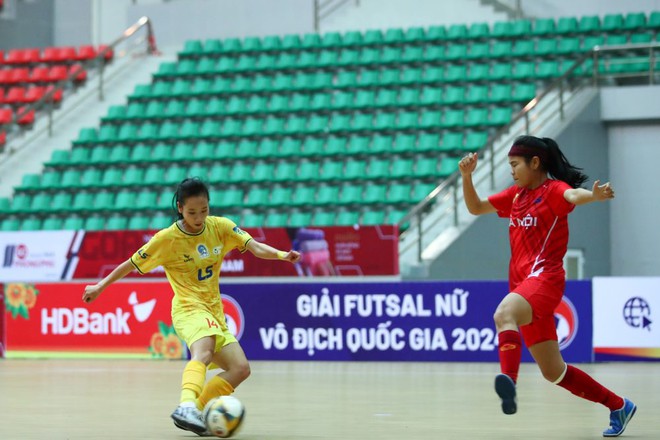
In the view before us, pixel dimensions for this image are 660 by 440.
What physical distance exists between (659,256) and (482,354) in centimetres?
664

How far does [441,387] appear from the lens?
41.4 ft

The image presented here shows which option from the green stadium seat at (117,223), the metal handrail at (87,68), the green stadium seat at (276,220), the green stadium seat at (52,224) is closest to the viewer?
the green stadium seat at (276,220)

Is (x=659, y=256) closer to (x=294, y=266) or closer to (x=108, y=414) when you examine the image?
(x=294, y=266)

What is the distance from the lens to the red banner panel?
17969 millimetres

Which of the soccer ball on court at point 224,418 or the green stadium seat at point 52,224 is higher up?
the green stadium seat at point 52,224

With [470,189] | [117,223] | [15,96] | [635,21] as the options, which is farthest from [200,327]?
[15,96]

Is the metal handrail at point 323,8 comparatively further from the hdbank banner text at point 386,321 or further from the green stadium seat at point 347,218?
the hdbank banner text at point 386,321

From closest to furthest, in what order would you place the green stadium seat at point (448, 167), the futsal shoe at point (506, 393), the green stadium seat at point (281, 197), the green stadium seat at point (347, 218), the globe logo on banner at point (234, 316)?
the futsal shoe at point (506, 393)
the globe logo on banner at point (234, 316)
the green stadium seat at point (347, 218)
the green stadium seat at point (448, 167)
the green stadium seat at point (281, 197)

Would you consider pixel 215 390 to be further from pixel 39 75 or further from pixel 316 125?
pixel 39 75

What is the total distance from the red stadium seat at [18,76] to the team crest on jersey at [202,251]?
22.0m

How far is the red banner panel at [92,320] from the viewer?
17969mm

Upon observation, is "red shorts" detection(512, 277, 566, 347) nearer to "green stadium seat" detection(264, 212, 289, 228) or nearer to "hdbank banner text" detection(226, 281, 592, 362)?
"hdbank banner text" detection(226, 281, 592, 362)

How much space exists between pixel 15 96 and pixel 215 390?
21.9 meters

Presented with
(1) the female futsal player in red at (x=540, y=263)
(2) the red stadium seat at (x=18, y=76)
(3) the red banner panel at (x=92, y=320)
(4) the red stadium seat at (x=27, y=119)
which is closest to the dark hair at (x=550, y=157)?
(1) the female futsal player in red at (x=540, y=263)
